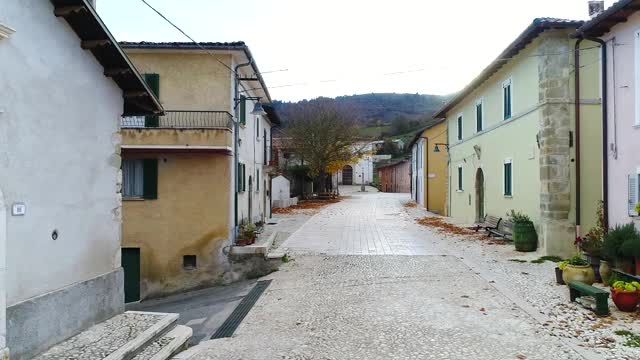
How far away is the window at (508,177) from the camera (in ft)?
49.2

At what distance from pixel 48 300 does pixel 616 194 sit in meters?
10.2

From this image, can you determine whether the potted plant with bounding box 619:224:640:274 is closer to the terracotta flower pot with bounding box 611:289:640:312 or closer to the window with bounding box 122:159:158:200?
the terracotta flower pot with bounding box 611:289:640:312

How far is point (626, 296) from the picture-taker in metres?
6.88

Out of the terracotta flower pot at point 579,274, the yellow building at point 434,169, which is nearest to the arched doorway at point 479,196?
the yellow building at point 434,169

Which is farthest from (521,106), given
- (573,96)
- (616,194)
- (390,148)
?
(390,148)

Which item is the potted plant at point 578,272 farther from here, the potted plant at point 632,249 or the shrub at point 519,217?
the shrub at point 519,217

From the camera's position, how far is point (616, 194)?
31.1ft

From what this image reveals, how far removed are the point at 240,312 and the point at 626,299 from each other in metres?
6.30

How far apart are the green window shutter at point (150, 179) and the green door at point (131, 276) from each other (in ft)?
5.60

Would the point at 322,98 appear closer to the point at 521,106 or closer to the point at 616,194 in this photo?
the point at 521,106

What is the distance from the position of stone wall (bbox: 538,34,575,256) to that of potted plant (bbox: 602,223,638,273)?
3470 mm

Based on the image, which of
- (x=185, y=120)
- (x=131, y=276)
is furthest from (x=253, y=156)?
(x=131, y=276)

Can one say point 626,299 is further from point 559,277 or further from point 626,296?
point 559,277

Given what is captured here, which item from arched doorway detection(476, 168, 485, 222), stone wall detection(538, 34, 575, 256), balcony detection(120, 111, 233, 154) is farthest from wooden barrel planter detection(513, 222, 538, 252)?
balcony detection(120, 111, 233, 154)
